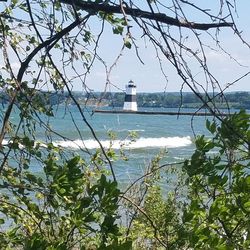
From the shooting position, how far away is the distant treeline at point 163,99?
1.43 m

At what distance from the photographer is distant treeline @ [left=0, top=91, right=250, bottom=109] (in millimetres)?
1429

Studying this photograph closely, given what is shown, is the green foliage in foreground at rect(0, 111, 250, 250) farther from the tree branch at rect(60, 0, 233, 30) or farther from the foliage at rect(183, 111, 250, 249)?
the tree branch at rect(60, 0, 233, 30)

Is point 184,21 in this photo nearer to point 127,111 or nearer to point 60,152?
point 127,111

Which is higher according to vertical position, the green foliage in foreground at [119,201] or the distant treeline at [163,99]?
the distant treeline at [163,99]

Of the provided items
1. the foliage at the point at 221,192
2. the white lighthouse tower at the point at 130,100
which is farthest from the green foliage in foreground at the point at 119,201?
the white lighthouse tower at the point at 130,100

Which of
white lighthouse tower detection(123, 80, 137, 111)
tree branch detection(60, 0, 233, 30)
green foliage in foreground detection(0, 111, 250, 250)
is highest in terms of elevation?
tree branch detection(60, 0, 233, 30)

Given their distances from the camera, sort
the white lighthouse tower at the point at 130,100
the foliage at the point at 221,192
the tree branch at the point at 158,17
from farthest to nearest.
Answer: the foliage at the point at 221,192
the white lighthouse tower at the point at 130,100
the tree branch at the point at 158,17

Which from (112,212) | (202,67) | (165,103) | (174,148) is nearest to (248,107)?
(165,103)

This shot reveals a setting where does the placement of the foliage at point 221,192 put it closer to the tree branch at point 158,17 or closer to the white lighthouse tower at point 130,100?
the white lighthouse tower at point 130,100

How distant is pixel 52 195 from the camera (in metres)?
1.55

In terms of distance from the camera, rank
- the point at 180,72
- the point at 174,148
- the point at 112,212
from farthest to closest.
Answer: the point at 174,148, the point at 112,212, the point at 180,72

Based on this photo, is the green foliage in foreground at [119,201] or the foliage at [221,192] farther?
the foliage at [221,192]

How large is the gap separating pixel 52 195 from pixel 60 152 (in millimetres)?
530

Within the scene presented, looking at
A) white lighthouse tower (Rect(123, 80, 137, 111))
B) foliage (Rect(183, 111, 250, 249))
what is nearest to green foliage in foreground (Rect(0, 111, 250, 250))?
foliage (Rect(183, 111, 250, 249))
